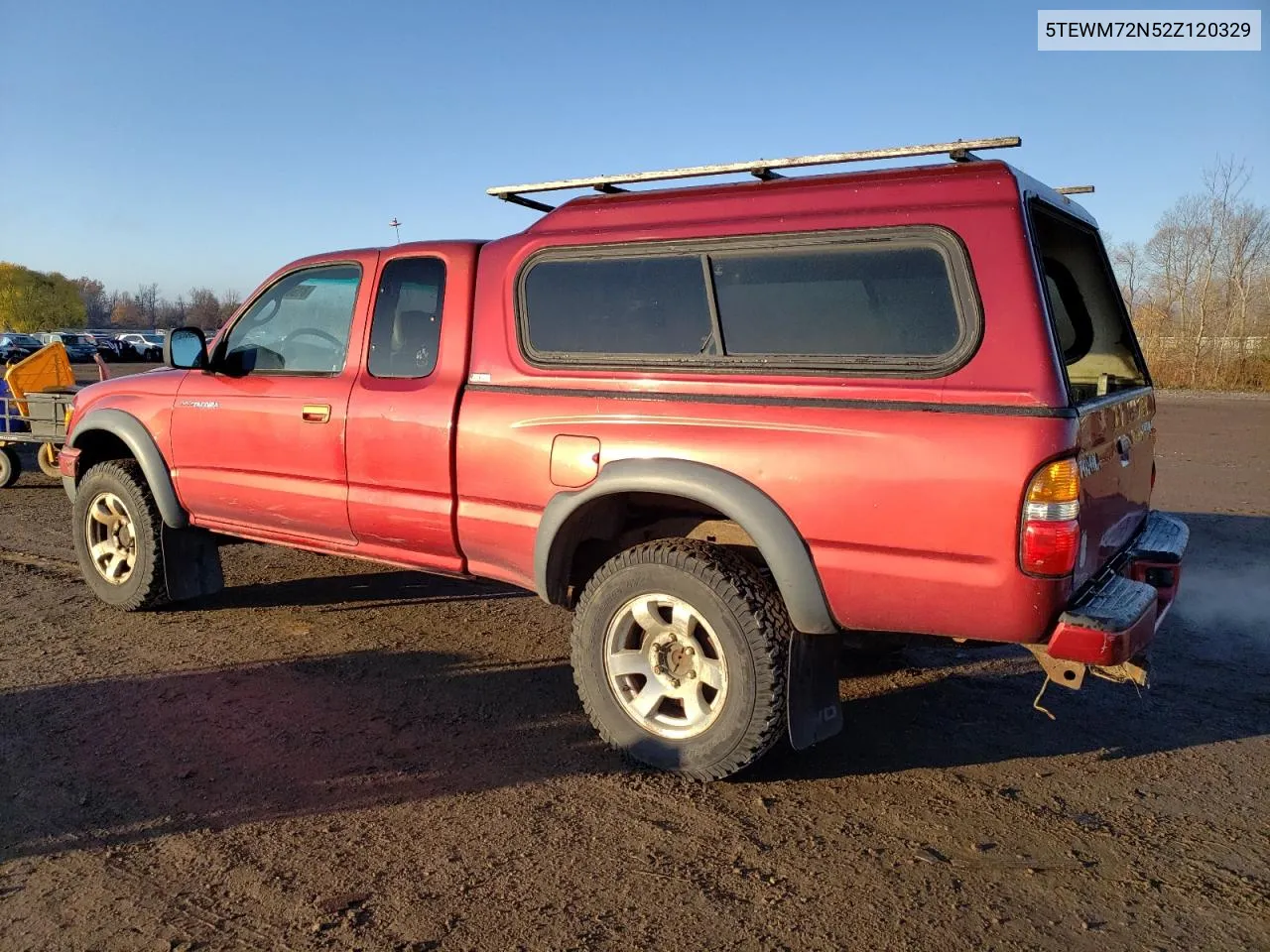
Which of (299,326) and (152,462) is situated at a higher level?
(299,326)

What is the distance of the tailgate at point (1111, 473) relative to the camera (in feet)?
10.3

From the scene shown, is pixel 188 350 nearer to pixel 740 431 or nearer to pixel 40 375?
pixel 740 431

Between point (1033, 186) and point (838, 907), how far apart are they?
2538mm

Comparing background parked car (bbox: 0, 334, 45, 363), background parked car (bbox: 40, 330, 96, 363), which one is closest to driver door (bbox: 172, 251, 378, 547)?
background parked car (bbox: 0, 334, 45, 363)

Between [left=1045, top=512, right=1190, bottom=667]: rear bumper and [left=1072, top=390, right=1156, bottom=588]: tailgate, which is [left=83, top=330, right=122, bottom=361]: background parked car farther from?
Answer: [left=1045, top=512, right=1190, bottom=667]: rear bumper

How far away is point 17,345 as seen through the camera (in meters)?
42.3

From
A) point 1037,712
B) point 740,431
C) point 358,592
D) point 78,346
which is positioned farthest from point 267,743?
point 78,346

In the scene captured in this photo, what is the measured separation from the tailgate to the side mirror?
173 inches

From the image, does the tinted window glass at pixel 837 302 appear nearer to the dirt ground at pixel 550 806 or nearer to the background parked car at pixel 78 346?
the dirt ground at pixel 550 806

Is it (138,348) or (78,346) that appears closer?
(78,346)

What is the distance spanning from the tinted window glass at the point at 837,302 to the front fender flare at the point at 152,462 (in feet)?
11.4

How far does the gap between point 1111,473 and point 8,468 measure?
10932 mm

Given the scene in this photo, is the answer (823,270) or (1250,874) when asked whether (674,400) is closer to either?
(823,270)

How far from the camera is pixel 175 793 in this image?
3455 mm
